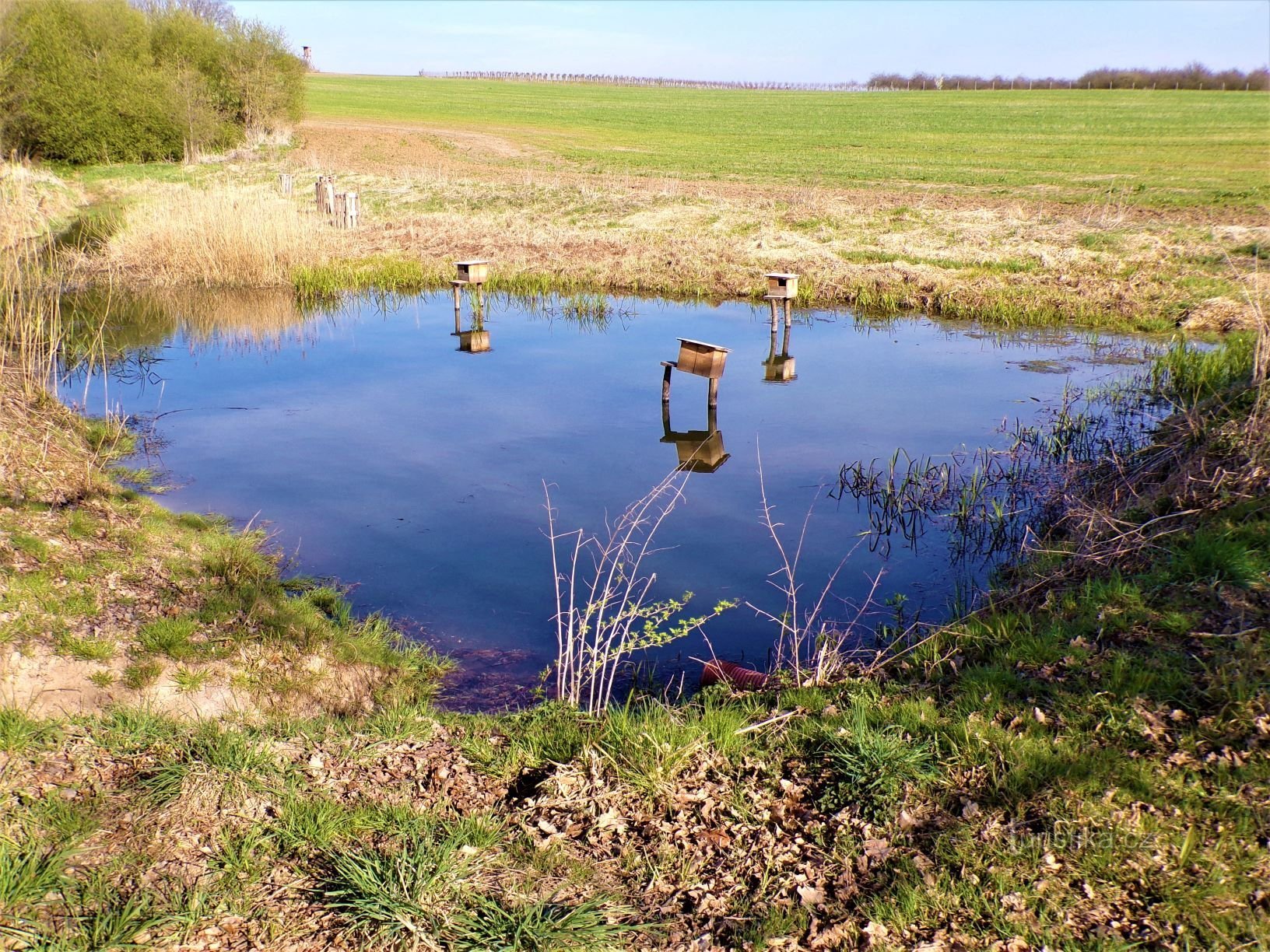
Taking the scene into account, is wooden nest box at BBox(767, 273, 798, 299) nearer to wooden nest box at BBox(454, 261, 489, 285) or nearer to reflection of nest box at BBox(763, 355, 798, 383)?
reflection of nest box at BBox(763, 355, 798, 383)

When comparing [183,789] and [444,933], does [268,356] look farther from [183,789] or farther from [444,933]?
[444,933]

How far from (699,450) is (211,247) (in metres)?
11.7

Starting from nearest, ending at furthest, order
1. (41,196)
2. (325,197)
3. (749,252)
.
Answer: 1. (749,252)
2. (41,196)
3. (325,197)

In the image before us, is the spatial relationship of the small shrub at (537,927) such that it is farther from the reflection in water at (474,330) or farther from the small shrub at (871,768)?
the reflection in water at (474,330)

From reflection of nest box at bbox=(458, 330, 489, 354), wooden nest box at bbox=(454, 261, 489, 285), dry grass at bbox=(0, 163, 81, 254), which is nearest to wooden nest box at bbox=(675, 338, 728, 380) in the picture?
reflection of nest box at bbox=(458, 330, 489, 354)

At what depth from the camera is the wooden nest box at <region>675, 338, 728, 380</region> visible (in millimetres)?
10258

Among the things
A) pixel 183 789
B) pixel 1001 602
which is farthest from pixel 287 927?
pixel 1001 602

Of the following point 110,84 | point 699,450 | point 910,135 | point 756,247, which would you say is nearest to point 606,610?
point 699,450

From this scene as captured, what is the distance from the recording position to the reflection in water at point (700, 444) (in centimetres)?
958

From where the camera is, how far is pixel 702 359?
10.4 m

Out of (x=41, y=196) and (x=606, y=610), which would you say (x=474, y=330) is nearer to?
(x=606, y=610)

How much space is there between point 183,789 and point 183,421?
8279mm

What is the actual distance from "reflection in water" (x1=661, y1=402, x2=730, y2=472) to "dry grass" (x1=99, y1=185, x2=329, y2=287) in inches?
397

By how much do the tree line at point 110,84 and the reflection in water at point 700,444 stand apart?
1074 inches
